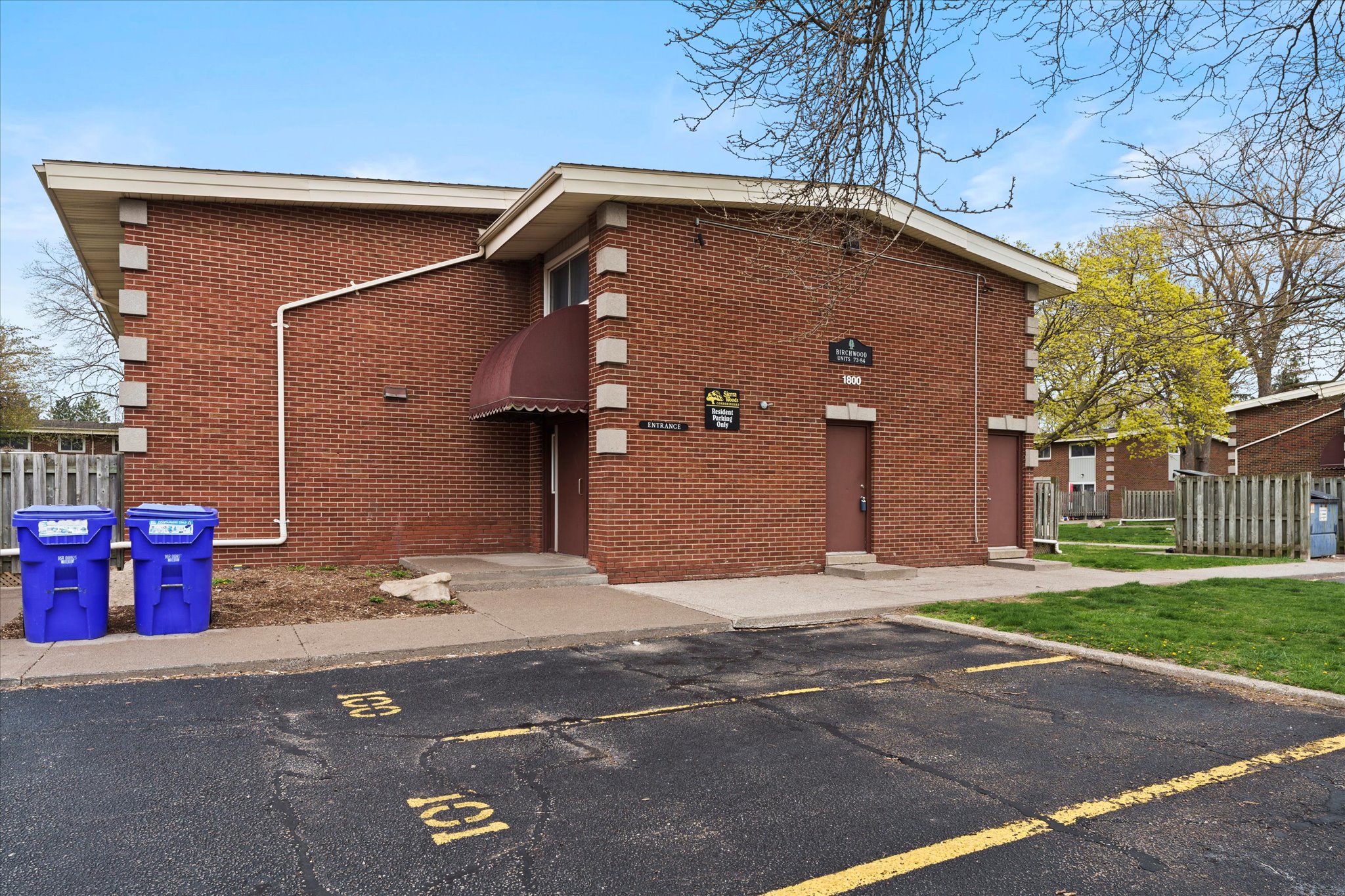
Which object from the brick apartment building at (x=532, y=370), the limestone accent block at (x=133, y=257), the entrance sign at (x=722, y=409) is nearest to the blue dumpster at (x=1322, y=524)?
the brick apartment building at (x=532, y=370)

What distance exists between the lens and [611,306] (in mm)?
11852

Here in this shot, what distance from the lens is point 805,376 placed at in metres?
13.5

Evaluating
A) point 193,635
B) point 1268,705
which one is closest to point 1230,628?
point 1268,705

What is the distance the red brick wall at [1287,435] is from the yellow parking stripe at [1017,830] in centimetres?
3341

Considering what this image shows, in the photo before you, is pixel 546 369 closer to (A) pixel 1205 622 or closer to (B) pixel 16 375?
(A) pixel 1205 622

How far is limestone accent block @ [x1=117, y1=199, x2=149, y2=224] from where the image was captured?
12.0 metres

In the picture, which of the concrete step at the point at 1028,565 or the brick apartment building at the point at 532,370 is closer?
the brick apartment building at the point at 532,370

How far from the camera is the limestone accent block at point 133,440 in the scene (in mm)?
11711

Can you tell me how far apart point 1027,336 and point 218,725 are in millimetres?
14741

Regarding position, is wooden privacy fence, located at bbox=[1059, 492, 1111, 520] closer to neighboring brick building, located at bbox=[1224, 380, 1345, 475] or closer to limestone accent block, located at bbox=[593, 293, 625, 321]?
neighboring brick building, located at bbox=[1224, 380, 1345, 475]

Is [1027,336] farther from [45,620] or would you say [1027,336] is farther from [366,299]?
[45,620]

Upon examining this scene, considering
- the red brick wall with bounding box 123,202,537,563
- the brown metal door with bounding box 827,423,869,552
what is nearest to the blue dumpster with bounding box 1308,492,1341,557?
the brown metal door with bounding box 827,423,869,552

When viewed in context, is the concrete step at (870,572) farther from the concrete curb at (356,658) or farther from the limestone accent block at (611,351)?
the limestone accent block at (611,351)

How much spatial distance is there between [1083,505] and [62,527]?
39593mm
